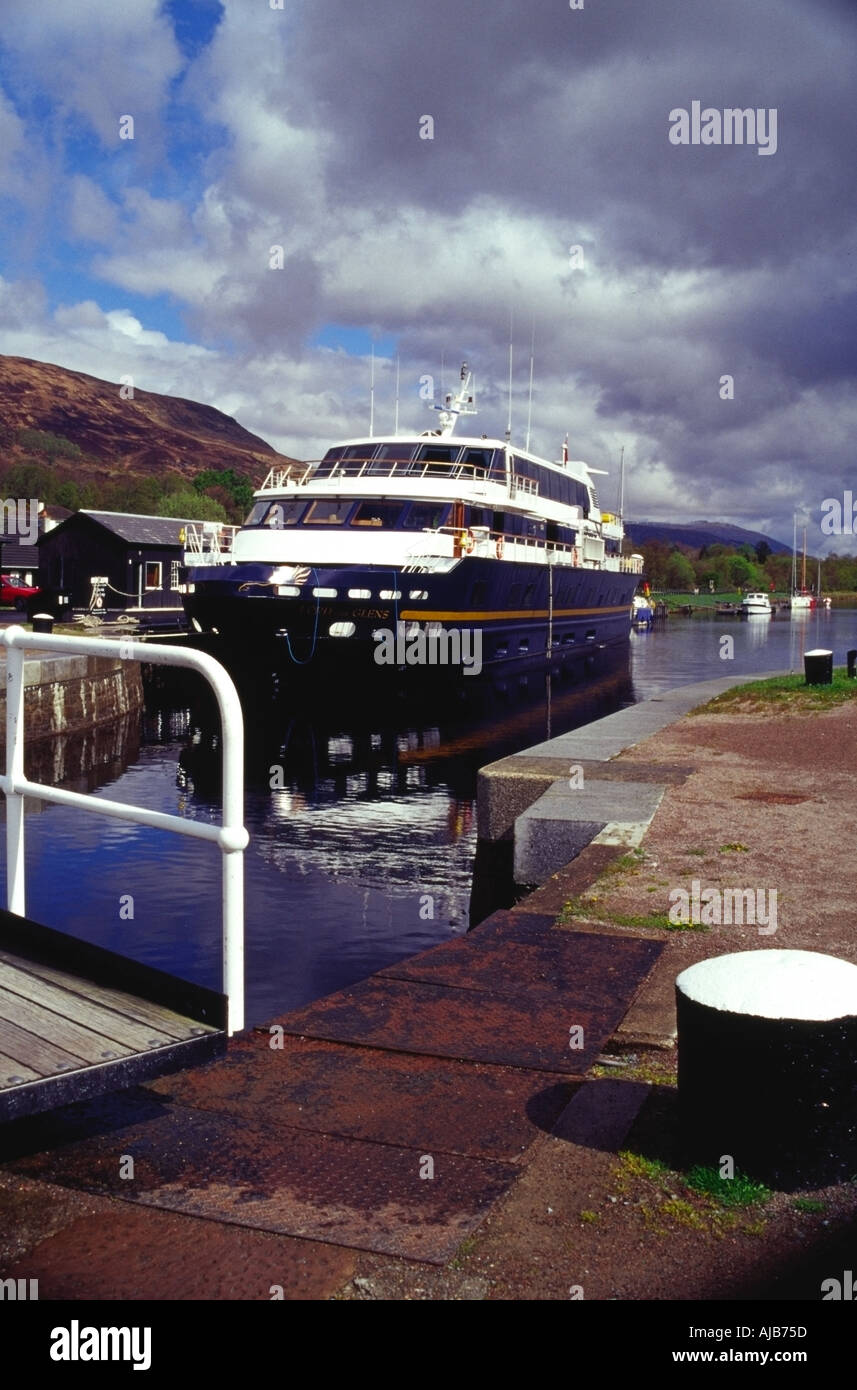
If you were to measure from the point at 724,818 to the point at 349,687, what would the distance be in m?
16.2

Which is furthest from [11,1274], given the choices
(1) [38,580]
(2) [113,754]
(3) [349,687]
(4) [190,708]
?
(1) [38,580]

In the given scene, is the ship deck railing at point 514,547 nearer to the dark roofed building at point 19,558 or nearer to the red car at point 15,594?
the red car at point 15,594

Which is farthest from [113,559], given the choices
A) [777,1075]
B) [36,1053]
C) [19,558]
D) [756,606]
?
[756,606]

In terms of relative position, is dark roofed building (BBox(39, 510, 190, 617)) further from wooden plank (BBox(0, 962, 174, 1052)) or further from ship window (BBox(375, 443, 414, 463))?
wooden plank (BBox(0, 962, 174, 1052))

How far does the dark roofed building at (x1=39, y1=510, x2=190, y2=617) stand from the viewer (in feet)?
159

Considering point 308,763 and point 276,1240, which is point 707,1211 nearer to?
point 276,1240

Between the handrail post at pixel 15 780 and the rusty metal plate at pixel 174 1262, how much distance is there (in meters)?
1.63

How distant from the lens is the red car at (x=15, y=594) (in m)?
42.1

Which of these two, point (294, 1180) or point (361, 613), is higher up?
point (361, 613)

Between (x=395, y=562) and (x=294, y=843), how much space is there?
46.1 feet

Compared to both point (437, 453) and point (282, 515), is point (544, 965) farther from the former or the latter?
point (437, 453)

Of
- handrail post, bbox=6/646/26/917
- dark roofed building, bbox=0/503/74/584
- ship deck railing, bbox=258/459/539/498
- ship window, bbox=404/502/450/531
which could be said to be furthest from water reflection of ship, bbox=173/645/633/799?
dark roofed building, bbox=0/503/74/584

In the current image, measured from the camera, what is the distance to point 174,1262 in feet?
9.11

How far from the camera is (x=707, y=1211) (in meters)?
2.96
